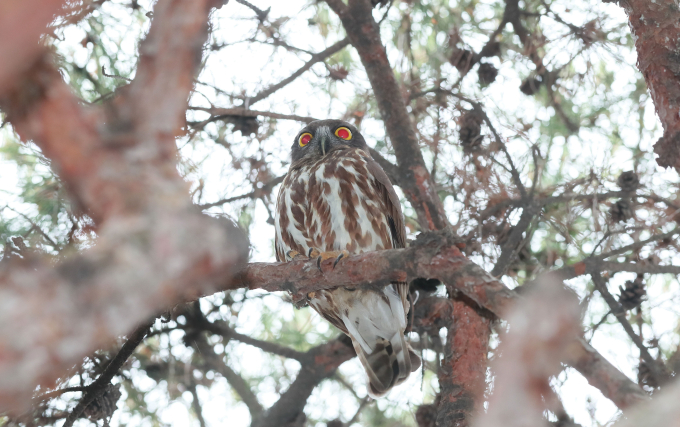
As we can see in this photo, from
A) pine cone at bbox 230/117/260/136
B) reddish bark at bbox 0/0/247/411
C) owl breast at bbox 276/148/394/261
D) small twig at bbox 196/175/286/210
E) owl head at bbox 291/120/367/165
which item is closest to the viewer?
reddish bark at bbox 0/0/247/411

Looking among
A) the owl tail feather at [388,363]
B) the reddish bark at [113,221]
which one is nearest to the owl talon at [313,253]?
the owl tail feather at [388,363]

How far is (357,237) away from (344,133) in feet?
3.66

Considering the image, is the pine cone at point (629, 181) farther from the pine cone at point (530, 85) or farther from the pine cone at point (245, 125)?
the pine cone at point (245, 125)

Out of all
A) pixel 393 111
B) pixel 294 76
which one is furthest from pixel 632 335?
pixel 294 76

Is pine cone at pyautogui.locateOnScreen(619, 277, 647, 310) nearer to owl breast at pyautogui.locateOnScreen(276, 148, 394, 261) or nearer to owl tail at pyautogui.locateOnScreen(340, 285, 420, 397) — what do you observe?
owl tail at pyautogui.locateOnScreen(340, 285, 420, 397)

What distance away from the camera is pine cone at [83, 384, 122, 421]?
3.01 m

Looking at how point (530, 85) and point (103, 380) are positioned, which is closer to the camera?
point (103, 380)

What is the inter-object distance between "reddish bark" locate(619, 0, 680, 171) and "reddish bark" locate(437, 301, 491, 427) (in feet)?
4.28

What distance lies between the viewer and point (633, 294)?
12.4 feet

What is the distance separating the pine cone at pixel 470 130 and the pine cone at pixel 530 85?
0.54 meters

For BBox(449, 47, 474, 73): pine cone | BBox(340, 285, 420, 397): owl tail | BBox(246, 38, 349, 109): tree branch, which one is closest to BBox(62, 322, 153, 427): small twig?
BBox(340, 285, 420, 397): owl tail

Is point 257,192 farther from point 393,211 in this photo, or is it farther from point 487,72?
point 487,72

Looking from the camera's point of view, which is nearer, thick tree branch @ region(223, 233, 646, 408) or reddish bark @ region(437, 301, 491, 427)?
thick tree branch @ region(223, 233, 646, 408)

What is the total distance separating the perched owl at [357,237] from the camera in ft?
12.2
